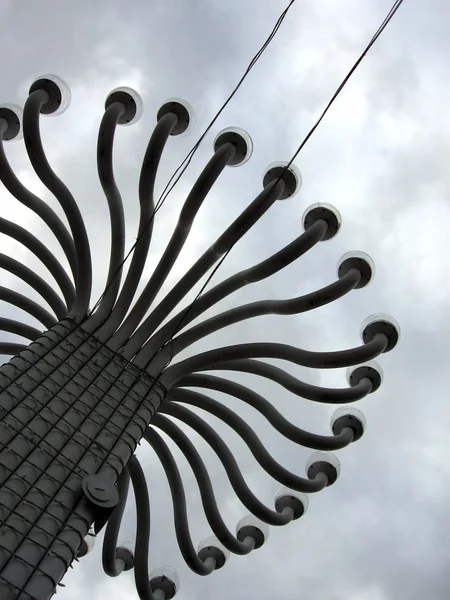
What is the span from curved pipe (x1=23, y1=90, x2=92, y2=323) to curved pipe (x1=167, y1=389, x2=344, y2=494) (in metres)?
2.52

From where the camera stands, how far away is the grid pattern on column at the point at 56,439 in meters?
7.04

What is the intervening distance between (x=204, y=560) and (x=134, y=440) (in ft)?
18.0

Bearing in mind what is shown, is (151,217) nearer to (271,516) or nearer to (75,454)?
(75,454)

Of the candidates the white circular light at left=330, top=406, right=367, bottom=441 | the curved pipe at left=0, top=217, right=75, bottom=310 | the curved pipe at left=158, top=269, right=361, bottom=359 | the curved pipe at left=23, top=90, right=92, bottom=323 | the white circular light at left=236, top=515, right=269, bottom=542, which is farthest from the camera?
the white circular light at left=236, top=515, right=269, bottom=542

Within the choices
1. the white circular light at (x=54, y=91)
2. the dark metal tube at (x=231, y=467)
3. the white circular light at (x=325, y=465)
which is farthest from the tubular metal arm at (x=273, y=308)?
the white circular light at (x=54, y=91)

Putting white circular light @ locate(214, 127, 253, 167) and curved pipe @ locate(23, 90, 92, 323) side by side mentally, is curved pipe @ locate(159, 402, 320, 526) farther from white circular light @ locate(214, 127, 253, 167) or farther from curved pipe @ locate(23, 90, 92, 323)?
white circular light @ locate(214, 127, 253, 167)

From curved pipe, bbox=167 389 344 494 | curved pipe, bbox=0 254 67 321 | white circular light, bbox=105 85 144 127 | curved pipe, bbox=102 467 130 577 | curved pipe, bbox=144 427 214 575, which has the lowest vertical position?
curved pipe, bbox=102 467 130 577

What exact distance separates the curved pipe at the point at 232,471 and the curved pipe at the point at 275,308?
1.44 meters

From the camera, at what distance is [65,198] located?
11695 millimetres

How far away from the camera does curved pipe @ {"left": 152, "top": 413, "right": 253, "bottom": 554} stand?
41.1 ft

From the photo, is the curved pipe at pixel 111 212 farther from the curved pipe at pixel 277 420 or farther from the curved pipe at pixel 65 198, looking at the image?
the curved pipe at pixel 277 420

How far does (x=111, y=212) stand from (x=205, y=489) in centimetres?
573

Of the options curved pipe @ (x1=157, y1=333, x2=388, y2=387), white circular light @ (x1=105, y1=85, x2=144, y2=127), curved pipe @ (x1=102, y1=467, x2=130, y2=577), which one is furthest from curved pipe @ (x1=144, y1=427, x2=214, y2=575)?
white circular light @ (x1=105, y1=85, x2=144, y2=127)

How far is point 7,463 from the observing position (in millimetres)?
7711
